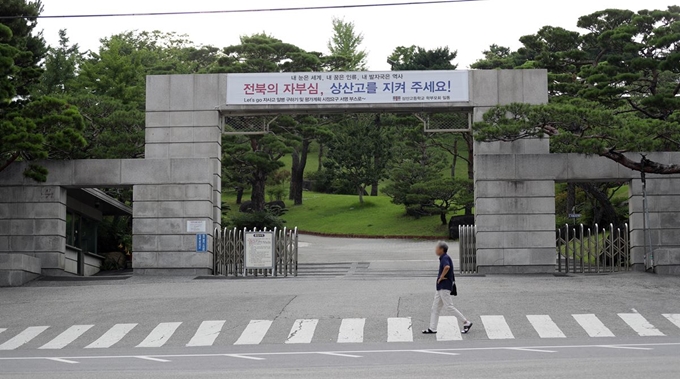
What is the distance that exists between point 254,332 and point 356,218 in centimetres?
4165

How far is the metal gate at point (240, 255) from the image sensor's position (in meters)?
29.6

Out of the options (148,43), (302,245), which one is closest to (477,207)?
(302,245)

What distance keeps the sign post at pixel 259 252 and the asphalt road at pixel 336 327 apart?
1104 millimetres

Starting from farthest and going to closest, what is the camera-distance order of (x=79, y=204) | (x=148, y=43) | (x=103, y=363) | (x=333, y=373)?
(x=148, y=43) < (x=79, y=204) < (x=103, y=363) < (x=333, y=373)

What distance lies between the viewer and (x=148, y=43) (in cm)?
9231

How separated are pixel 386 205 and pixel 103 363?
49585mm

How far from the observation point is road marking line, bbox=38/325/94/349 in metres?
18.4

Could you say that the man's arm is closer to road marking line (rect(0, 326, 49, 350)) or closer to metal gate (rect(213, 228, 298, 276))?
road marking line (rect(0, 326, 49, 350))

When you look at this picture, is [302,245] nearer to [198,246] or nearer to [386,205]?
[386,205]

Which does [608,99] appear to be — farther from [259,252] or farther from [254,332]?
[254,332]

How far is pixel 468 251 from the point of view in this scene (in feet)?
98.9

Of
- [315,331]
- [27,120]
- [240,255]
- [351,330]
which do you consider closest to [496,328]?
[351,330]

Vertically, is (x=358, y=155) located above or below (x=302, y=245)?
above

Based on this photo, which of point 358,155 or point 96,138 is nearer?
point 96,138
